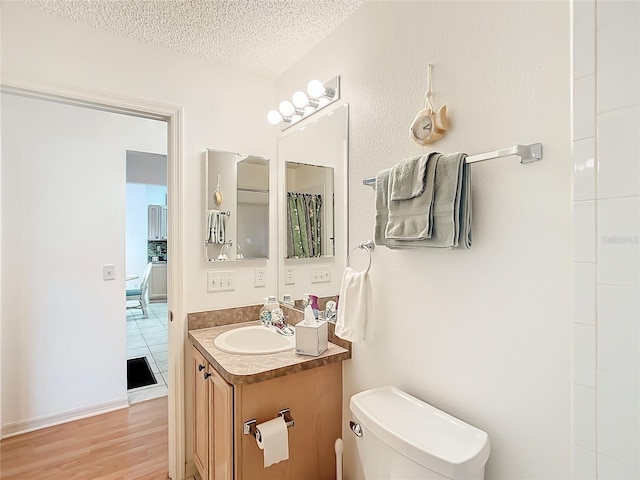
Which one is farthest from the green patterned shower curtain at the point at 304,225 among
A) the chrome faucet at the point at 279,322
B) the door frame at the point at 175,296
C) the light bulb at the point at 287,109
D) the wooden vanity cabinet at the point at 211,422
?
the wooden vanity cabinet at the point at 211,422

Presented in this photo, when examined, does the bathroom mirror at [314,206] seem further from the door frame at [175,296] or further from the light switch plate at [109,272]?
the light switch plate at [109,272]

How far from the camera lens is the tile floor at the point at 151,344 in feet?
9.36

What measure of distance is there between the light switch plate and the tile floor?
3.07ft

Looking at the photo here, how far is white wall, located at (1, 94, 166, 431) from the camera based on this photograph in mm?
2270

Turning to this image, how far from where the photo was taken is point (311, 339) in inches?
58.6

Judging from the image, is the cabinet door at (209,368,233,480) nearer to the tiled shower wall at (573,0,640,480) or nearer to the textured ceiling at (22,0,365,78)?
the tiled shower wall at (573,0,640,480)

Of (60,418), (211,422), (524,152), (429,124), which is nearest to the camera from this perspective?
(524,152)

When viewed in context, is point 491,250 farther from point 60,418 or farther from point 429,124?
point 60,418

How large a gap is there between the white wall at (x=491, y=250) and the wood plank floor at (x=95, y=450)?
5.18 feet

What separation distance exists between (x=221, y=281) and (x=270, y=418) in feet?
2.87

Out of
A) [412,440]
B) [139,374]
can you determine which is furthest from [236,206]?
[139,374]

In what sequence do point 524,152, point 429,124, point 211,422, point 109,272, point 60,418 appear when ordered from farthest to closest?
point 109,272
point 60,418
point 211,422
point 429,124
point 524,152

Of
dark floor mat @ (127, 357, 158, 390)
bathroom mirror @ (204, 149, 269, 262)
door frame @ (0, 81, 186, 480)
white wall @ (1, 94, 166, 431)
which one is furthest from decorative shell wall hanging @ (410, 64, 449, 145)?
dark floor mat @ (127, 357, 158, 390)

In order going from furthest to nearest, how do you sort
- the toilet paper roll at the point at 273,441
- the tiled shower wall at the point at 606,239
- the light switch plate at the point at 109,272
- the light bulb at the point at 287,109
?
the light switch plate at the point at 109,272
the light bulb at the point at 287,109
the toilet paper roll at the point at 273,441
the tiled shower wall at the point at 606,239
